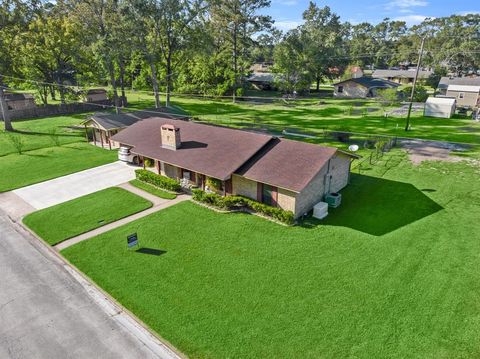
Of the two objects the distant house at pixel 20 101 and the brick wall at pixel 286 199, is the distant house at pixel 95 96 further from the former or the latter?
the brick wall at pixel 286 199

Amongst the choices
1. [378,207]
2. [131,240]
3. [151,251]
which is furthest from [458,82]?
[131,240]

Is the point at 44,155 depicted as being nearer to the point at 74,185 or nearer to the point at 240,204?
the point at 74,185

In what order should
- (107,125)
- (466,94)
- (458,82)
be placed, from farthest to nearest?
(458,82), (466,94), (107,125)

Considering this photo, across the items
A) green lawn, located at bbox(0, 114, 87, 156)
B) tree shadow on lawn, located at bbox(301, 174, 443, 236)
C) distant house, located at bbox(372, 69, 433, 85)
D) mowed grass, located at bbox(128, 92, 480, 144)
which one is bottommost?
tree shadow on lawn, located at bbox(301, 174, 443, 236)

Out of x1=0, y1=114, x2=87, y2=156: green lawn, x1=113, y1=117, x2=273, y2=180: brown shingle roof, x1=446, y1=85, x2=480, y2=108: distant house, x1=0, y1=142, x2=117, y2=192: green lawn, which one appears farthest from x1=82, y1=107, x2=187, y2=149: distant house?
x1=446, y1=85, x2=480, y2=108: distant house

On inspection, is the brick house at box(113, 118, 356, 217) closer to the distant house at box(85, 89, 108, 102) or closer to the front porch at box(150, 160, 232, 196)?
the front porch at box(150, 160, 232, 196)

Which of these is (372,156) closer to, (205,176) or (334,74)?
(205,176)
